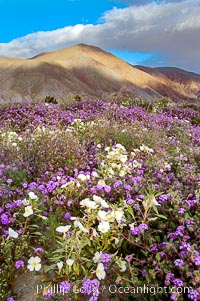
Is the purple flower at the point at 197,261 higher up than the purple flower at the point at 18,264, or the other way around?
the purple flower at the point at 197,261

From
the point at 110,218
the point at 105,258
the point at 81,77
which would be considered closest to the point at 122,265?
the point at 105,258

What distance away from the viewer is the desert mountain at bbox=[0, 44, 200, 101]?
373 ft

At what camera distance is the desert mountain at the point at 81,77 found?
373ft

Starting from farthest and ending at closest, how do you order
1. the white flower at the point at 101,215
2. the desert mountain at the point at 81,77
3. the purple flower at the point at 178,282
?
1. the desert mountain at the point at 81,77
2. the white flower at the point at 101,215
3. the purple flower at the point at 178,282

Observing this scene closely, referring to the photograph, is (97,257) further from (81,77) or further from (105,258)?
(81,77)

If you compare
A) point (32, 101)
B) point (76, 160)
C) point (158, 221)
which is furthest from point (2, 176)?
point (32, 101)

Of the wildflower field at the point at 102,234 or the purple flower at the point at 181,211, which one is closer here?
the wildflower field at the point at 102,234

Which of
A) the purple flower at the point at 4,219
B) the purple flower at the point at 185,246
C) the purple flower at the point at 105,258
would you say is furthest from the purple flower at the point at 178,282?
the purple flower at the point at 4,219

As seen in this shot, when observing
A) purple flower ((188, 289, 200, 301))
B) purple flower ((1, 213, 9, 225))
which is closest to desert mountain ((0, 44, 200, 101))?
purple flower ((1, 213, 9, 225))

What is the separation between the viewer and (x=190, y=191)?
388cm

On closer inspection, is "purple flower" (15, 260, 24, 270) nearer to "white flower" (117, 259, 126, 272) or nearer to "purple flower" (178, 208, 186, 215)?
"white flower" (117, 259, 126, 272)

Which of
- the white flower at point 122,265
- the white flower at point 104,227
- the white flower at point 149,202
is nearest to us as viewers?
the white flower at point 122,265

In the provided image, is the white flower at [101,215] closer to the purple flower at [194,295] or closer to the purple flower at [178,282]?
the purple flower at [178,282]

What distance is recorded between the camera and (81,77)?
147625mm
